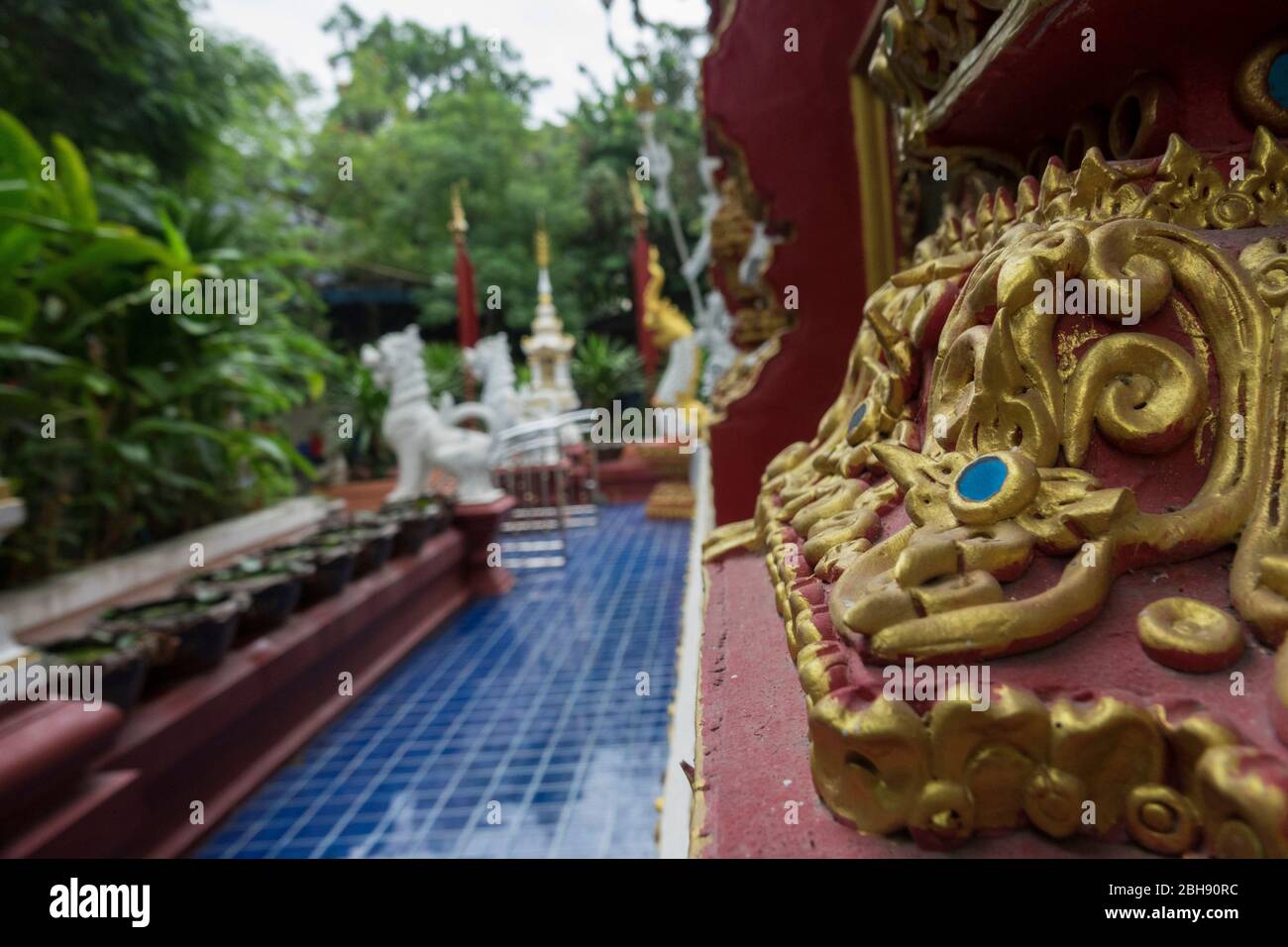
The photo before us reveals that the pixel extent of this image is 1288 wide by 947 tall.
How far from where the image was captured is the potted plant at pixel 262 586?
311cm

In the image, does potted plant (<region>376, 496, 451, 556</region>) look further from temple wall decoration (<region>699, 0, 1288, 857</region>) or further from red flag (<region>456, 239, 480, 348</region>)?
red flag (<region>456, 239, 480, 348</region>)

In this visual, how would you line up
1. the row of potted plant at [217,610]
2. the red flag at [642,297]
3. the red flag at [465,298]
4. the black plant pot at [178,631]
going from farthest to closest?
the red flag at [465,298] → the red flag at [642,297] → the black plant pot at [178,631] → the row of potted plant at [217,610]

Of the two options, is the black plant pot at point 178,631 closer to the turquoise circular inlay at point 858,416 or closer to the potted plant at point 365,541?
the potted plant at point 365,541

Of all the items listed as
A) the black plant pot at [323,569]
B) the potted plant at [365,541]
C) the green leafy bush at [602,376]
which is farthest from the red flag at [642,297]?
the black plant pot at [323,569]

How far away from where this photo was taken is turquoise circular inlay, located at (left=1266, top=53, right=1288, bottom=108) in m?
0.71

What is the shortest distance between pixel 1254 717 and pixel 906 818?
20 centimetres

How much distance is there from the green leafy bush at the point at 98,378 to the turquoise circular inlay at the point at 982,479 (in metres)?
4.28

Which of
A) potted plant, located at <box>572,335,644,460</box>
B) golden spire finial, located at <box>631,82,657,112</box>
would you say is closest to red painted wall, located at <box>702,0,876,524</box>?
golden spire finial, located at <box>631,82,657,112</box>

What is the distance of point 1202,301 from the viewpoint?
64 cm

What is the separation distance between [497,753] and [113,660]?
122cm

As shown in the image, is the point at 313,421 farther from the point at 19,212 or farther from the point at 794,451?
the point at 794,451

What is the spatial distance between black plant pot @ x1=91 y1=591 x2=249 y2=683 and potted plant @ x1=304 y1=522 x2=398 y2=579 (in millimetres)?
1048

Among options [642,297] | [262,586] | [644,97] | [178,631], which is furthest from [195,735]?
[642,297]
